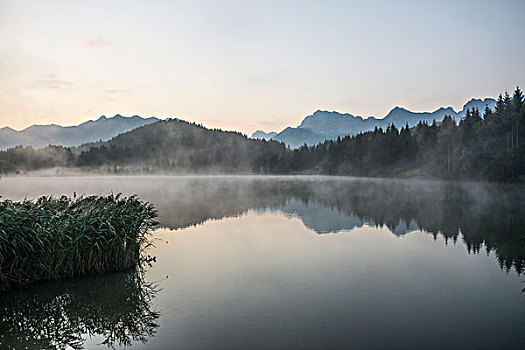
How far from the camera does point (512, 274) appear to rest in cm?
1366

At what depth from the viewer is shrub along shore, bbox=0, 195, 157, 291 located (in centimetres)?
1112

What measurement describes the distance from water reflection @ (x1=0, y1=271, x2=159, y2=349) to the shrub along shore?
1.69ft

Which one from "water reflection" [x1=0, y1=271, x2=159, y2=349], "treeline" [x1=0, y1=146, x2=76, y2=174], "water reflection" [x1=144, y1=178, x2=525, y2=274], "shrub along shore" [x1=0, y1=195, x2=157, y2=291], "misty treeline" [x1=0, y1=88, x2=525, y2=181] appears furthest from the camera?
"treeline" [x1=0, y1=146, x2=76, y2=174]

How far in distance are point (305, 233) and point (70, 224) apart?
13.9 m

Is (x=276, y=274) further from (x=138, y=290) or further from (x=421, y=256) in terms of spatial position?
(x=421, y=256)

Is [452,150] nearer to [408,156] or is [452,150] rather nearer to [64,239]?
[408,156]

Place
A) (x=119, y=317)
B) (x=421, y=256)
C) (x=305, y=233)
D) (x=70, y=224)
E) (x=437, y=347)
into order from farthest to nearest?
(x=305, y=233)
(x=421, y=256)
(x=70, y=224)
(x=119, y=317)
(x=437, y=347)

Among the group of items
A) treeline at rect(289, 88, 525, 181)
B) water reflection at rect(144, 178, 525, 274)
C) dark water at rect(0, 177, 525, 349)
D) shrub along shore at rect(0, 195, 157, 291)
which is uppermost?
treeline at rect(289, 88, 525, 181)

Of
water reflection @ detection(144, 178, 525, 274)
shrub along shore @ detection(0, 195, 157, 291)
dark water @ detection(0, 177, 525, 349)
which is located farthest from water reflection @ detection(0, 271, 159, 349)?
water reflection @ detection(144, 178, 525, 274)

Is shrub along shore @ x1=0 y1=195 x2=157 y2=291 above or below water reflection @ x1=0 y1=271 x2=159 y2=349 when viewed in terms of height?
above

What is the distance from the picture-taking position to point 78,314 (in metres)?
9.84

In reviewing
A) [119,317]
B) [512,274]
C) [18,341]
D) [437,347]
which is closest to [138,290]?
[119,317]

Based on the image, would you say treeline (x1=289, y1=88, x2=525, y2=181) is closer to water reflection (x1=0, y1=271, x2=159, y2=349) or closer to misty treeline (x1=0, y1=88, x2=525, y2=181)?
misty treeline (x1=0, y1=88, x2=525, y2=181)

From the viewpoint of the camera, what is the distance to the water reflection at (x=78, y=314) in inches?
332
